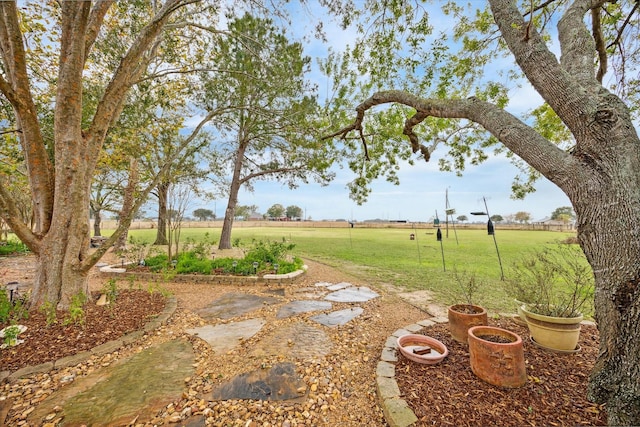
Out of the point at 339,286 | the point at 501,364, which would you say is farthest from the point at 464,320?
the point at 339,286

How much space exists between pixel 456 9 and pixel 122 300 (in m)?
6.85

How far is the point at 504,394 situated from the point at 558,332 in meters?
1.01

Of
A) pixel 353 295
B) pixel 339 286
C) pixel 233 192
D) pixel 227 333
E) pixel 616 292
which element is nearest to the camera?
pixel 616 292

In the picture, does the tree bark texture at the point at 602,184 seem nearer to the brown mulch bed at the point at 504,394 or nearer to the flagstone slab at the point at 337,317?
the brown mulch bed at the point at 504,394

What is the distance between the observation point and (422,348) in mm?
2432

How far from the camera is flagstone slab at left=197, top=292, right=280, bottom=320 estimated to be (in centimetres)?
362

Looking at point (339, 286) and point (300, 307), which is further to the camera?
point (339, 286)

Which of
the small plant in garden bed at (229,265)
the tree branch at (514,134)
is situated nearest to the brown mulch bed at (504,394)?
the tree branch at (514,134)

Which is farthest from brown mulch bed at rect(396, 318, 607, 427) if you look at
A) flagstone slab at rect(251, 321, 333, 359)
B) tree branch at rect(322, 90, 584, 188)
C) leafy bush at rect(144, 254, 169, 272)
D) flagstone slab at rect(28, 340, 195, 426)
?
leafy bush at rect(144, 254, 169, 272)

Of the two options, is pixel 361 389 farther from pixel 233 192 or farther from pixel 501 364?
pixel 233 192

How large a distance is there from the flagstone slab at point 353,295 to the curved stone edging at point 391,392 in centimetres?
181

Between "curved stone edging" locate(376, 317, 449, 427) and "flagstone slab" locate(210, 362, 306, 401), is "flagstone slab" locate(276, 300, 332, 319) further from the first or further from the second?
"curved stone edging" locate(376, 317, 449, 427)

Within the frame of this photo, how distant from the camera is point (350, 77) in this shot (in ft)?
18.0

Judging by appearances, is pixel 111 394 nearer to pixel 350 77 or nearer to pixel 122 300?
pixel 122 300
